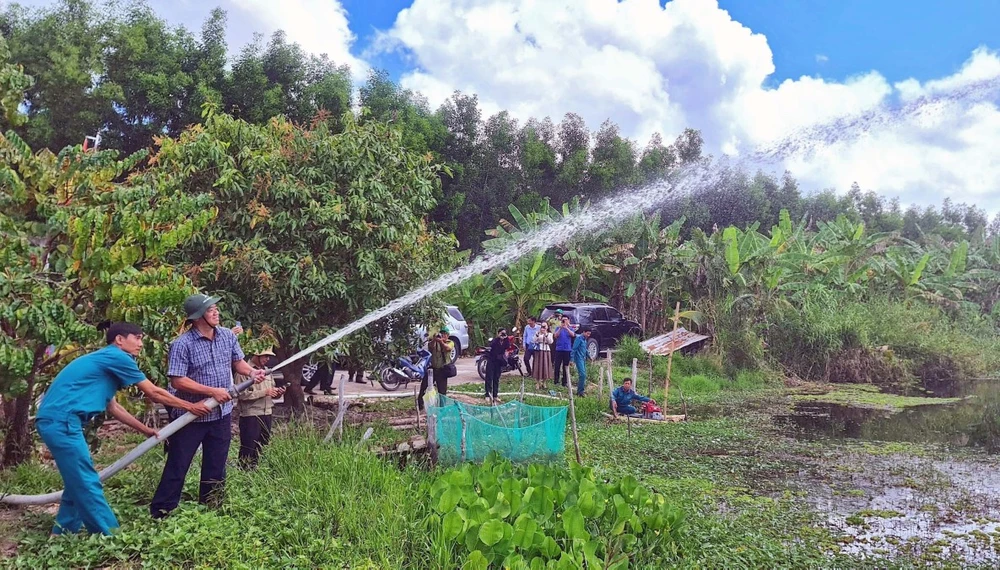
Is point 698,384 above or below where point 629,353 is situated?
below

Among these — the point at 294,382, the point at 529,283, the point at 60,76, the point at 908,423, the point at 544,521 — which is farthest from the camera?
the point at 60,76

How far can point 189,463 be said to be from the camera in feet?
18.3

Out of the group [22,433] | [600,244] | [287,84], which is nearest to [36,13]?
[287,84]

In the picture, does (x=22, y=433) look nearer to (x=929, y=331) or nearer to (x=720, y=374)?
(x=720, y=374)

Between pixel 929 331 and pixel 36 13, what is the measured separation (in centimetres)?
2975

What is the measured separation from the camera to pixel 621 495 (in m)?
6.60

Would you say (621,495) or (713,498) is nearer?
(621,495)

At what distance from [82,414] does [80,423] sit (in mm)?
58

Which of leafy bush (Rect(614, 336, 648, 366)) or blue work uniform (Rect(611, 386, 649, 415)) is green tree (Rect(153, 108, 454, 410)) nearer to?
blue work uniform (Rect(611, 386, 649, 415))

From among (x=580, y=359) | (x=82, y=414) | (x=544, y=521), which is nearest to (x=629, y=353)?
(x=580, y=359)

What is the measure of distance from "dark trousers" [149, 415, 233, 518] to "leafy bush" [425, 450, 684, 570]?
162 cm

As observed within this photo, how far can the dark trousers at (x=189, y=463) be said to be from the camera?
18.2 ft

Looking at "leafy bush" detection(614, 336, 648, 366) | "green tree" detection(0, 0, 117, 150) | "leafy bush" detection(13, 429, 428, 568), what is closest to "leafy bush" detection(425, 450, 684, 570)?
"leafy bush" detection(13, 429, 428, 568)

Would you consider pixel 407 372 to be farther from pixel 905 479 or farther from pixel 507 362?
pixel 905 479
